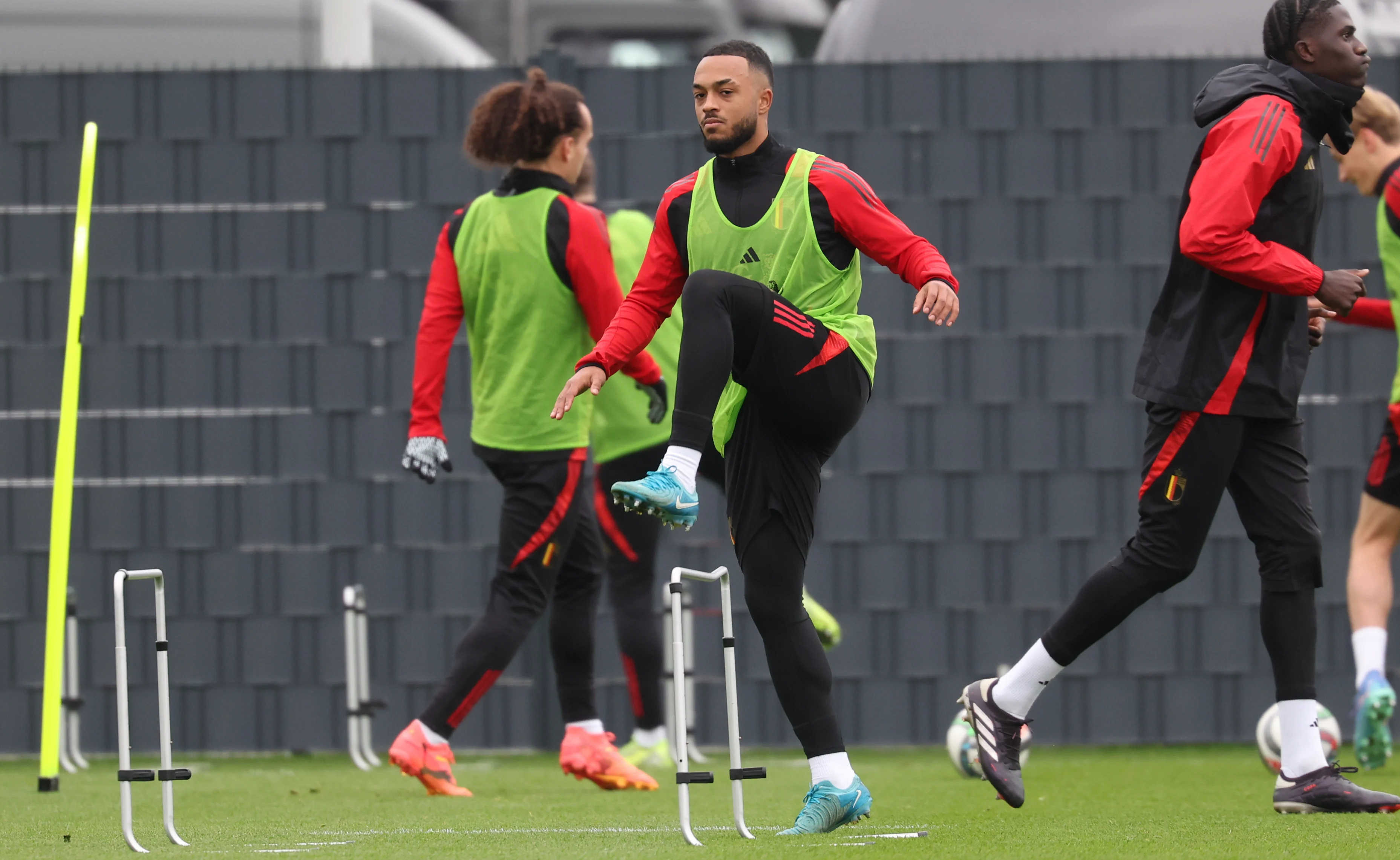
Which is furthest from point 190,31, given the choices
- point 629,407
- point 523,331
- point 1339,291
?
point 1339,291

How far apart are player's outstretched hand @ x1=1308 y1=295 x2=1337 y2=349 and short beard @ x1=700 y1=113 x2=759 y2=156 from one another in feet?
A: 4.71

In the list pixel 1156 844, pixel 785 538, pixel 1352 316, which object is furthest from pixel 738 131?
pixel 1352 316

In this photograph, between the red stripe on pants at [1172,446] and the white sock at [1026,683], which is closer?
the red stripe on pants at [1172,446]

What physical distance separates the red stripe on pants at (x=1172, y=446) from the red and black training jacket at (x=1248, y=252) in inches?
1.2

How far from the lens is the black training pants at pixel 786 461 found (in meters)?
4.07

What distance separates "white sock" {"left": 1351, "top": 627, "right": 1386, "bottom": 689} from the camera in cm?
589

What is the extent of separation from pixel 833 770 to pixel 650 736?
258 centimetres

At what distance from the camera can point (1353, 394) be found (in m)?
7.48

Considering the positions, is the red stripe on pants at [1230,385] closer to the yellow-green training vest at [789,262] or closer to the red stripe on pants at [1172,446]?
the red stripe on pants at [1172,446]

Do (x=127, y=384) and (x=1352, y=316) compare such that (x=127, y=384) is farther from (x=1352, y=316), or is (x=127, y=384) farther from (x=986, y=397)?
(x=1352, y=316)

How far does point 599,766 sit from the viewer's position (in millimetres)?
5910

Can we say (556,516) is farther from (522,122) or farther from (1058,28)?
(1058,28)

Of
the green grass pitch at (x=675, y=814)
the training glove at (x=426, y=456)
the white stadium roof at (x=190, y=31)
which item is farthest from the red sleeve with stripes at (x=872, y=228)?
the white stadium roof at (x=190, y=31)

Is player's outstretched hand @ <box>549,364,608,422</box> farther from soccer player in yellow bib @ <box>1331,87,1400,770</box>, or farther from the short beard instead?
soccer player in yellow bib @ <box>1331,87,1400,770</box>
